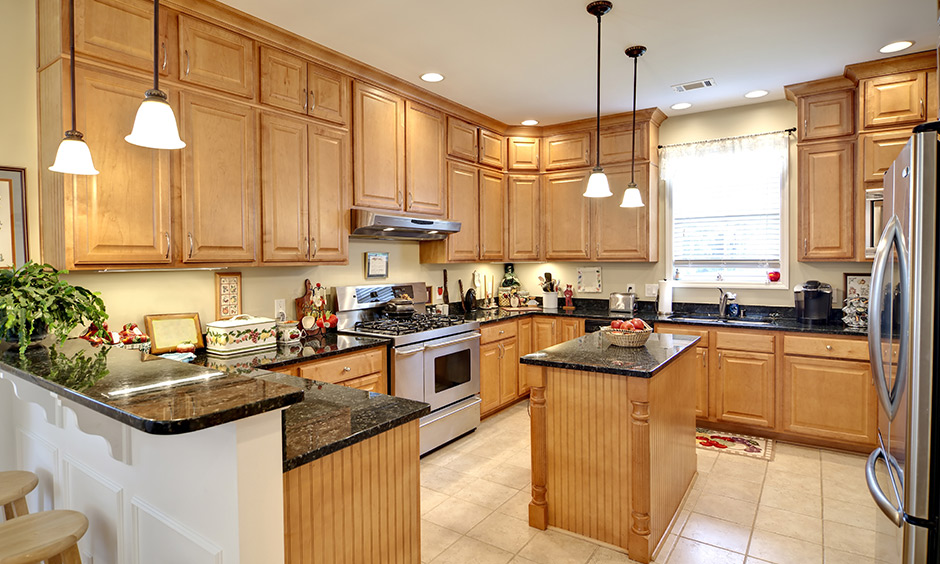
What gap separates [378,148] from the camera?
359 centimetres

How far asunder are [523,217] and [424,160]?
1386 mm

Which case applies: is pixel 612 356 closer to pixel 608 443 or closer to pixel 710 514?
pixel 608 443

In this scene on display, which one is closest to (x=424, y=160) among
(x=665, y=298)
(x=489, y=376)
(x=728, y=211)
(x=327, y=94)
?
(x=327, y=94)

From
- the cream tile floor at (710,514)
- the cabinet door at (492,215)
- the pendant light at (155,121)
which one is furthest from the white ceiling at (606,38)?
the cream tile floor at (710,514)

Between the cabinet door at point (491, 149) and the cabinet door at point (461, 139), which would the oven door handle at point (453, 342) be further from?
the cabinet door at point (491, 149)

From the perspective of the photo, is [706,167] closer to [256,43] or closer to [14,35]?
[256,43]

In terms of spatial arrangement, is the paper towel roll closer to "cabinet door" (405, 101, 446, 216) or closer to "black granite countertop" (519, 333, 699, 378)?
"black granite countertop" (519, 333, 699, 378)

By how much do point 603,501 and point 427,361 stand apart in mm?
1503

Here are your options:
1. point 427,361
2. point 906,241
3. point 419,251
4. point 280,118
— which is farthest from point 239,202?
point 906,241

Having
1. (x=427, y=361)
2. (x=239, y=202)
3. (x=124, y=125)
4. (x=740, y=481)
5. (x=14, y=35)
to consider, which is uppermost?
(x=14, y=35)

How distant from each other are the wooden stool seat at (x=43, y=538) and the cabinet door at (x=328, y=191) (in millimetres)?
1852

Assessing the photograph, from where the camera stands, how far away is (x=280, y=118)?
9.62 feet

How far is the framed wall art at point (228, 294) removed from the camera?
294 cm

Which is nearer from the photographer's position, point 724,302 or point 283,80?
point 283,80
